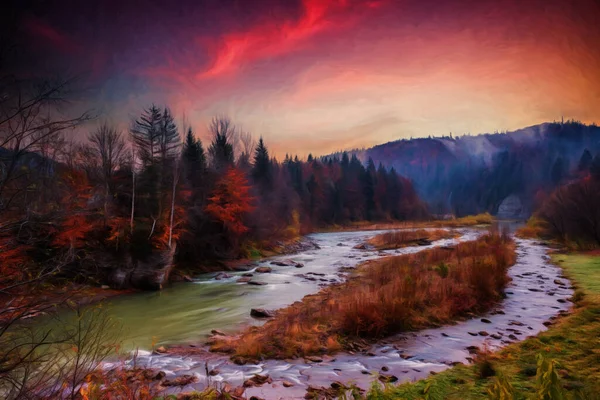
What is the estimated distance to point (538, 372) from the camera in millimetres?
3244

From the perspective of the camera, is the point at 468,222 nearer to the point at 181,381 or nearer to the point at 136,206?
the point at 136,206

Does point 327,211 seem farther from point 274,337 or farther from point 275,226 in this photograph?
point 274,337

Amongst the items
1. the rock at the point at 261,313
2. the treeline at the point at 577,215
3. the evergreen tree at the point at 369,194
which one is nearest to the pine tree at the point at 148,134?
the rock at the point at 261,313

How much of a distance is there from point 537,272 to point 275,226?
31125 millimetres

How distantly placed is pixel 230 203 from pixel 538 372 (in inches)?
1280

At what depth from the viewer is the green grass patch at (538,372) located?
3.40 m

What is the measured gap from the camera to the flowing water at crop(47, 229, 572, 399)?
26.7ft

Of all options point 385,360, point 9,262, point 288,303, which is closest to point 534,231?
point 288,303

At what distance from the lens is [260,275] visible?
26547 millimetres

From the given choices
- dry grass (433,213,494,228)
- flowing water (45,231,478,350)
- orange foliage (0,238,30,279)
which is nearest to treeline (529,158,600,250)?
flowing water (45,231,478,350)

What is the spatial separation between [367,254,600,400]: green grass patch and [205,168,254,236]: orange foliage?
27970mm

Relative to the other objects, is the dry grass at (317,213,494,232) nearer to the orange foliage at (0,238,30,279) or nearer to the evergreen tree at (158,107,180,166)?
the evergreen tree at (158,107,180,166)

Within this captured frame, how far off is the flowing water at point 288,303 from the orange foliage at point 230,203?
9.45m

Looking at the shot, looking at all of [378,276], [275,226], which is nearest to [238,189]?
[275,226]
